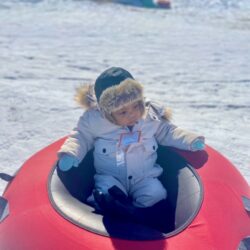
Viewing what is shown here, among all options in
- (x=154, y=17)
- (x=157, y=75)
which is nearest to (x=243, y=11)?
(x=154, y=17)

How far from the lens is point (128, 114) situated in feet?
8.66

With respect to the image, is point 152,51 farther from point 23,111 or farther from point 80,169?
point 80,169

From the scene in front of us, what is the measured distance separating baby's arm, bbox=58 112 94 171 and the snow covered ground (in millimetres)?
986

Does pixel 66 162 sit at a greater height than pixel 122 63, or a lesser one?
greater

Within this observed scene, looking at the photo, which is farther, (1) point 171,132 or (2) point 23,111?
(2) point 23,111

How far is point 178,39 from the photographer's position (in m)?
7.35

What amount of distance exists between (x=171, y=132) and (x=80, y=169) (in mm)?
468

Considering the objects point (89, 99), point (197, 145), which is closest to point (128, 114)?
point (89, 99)

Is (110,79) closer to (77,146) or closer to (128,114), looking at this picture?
(128,114)

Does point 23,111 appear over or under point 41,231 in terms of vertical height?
under

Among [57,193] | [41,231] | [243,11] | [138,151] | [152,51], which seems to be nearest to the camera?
[41,231]

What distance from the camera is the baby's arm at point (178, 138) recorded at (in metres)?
2.83

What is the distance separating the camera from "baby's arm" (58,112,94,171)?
2627 millimetres

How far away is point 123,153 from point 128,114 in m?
0.20
